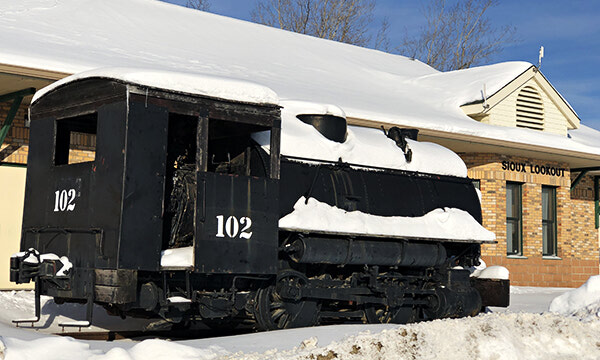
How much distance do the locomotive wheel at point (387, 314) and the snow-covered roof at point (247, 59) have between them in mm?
5575

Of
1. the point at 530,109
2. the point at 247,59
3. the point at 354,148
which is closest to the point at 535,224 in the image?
the point at 530,109

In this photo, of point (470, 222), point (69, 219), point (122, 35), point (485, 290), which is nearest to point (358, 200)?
point (470, 222)

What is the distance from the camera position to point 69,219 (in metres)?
9.01

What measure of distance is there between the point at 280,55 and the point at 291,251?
12270 mm

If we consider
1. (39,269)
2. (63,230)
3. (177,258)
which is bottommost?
(39,269)

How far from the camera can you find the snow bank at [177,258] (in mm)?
8633

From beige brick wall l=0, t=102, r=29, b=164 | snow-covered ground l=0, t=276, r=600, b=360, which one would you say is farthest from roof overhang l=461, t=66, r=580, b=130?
snow-covered ground l=0, t=276, r=600, b=360

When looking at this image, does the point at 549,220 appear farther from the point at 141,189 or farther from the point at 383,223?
the point at 141,189

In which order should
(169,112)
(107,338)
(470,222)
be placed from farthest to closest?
(470,222) < (107,338) < (169,112)

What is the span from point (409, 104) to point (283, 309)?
10954mm

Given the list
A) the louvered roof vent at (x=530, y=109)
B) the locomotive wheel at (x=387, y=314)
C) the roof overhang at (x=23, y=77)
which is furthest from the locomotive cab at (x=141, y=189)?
the louvered roof vent at (x=530, y=109)

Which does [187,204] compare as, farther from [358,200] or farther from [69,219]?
[358,200]

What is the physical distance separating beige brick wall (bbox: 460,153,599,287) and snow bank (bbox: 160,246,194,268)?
13.0 m

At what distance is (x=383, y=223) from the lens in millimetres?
10992
